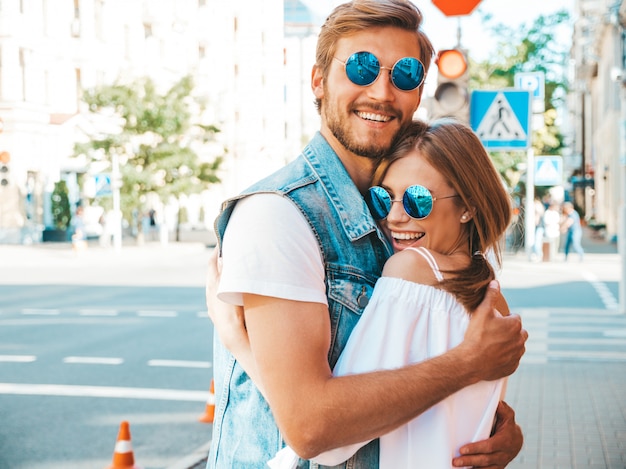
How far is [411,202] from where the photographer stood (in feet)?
7.06

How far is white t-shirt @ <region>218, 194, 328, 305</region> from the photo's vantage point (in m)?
1.80

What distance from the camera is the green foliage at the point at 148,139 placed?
33.8 metres

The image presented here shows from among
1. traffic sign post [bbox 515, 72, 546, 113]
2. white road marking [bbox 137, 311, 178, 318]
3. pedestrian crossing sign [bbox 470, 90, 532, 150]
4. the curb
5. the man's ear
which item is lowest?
white road marking [bbox 137, 311, 178, 318]

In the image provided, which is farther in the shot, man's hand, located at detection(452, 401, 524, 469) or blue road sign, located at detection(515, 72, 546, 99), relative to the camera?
blue road sign, located at detection(515, 72, 546, 99)

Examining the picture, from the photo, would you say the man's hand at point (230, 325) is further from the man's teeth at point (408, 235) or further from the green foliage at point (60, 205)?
the green foliage at point (60, 205)

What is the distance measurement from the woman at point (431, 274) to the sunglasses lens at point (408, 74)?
0.35 feet

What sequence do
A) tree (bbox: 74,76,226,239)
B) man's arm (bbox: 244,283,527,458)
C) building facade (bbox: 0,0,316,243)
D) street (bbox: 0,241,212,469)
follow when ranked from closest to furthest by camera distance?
man's arm (bbox: 244,283,527,458)
street (bbox: 0,241,212,469)
tree (bbox: 74,76,226,239)
building facade (bbox: 0,0,316,243)

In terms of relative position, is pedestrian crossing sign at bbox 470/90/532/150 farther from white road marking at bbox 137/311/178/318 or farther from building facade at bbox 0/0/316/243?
building facade at bbox 0/0/316/243

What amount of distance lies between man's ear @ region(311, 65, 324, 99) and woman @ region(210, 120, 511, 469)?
0.82 ft

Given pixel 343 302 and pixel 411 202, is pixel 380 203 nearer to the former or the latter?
pixel 411 202

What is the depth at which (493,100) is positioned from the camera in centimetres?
1003

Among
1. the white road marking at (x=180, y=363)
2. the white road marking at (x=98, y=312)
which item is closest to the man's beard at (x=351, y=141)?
the white road marking at (x=180, y=363)

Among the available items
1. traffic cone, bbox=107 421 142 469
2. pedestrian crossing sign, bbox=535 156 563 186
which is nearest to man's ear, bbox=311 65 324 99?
traffic cone, bbox=107 421 142 469

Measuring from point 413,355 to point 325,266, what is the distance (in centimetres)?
28
